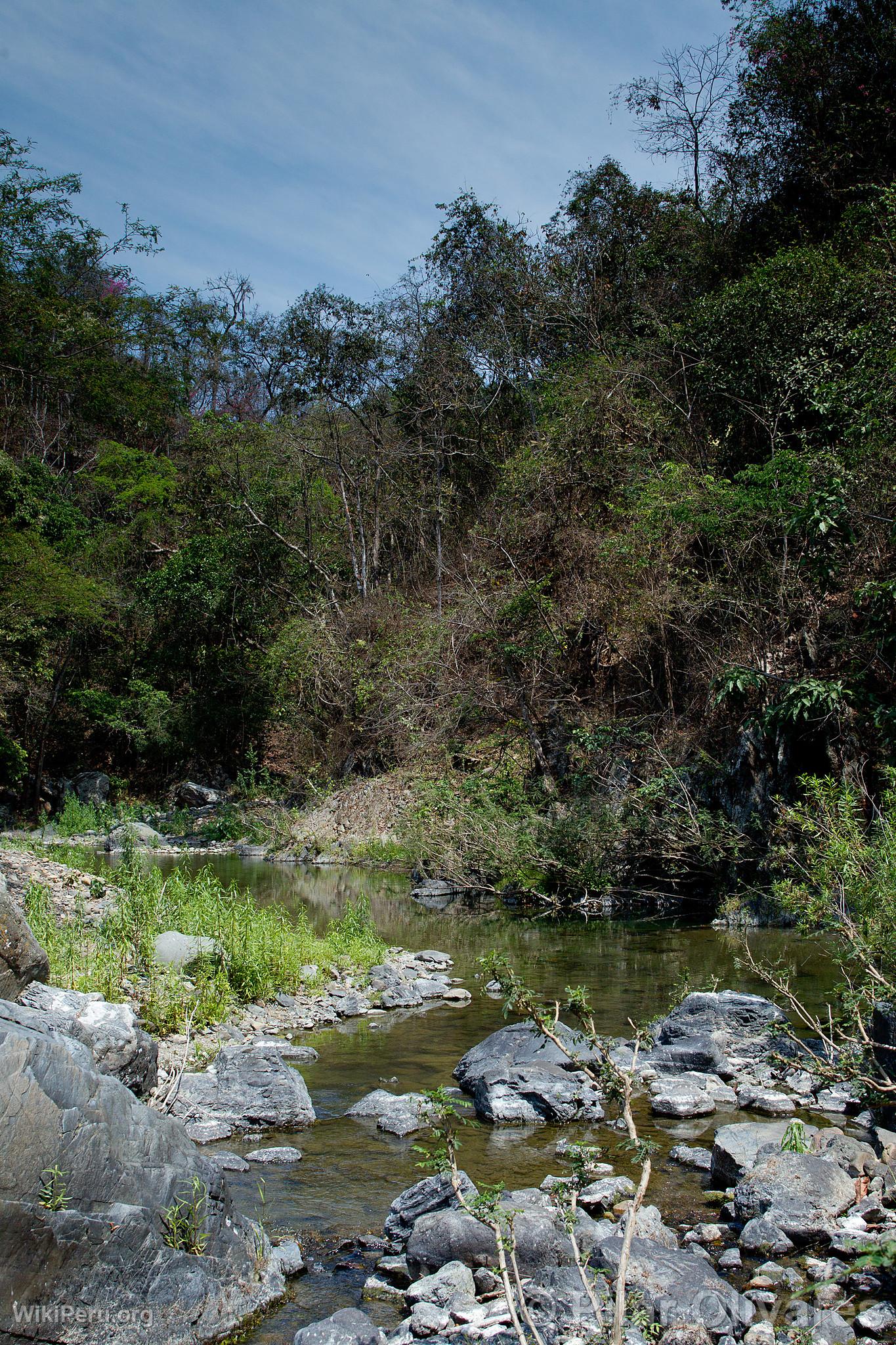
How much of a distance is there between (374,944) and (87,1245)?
703 centimetres

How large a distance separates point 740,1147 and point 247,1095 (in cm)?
285

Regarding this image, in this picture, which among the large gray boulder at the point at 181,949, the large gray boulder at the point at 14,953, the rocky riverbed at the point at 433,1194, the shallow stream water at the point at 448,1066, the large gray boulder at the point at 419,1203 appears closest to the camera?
the rocky riverbed at the point at 433,1194

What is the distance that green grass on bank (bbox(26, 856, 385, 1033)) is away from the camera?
6.95 metres

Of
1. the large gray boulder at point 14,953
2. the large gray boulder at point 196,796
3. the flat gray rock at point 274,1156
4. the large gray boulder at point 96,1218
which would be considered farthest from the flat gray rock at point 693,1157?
the large gray boulder at point 196,796

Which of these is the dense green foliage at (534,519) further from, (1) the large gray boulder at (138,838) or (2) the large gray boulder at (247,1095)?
(2) the large gray boulder at (247,1095)

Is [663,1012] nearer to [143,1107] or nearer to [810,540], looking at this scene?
[143,1107]

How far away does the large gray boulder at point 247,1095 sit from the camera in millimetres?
5602

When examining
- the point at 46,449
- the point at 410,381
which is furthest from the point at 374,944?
the point at 46,449

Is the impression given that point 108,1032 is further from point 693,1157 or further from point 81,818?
point 81,818

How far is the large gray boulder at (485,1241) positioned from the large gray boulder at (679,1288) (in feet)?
0.63

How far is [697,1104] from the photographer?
5863 mm

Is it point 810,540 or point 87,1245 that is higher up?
point 810,540

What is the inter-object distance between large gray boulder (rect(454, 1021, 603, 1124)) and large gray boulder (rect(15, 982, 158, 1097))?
205cm

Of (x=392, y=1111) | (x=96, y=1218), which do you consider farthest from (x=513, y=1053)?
(x=96, y=1218)
